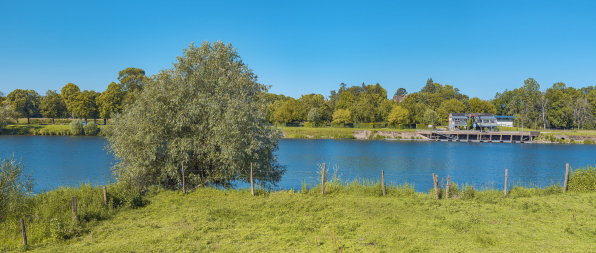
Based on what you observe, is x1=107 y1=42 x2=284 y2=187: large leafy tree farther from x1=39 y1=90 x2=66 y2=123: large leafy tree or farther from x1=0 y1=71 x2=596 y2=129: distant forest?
x1=39 y1=90 x2=66 y2=123: large leafy tree

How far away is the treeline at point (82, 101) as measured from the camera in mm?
75125

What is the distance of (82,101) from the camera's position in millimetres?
78625

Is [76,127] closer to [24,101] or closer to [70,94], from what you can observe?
[70,94]

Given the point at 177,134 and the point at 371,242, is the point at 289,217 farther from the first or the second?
the point at 177,134

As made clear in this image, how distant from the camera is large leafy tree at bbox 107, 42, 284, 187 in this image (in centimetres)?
1731

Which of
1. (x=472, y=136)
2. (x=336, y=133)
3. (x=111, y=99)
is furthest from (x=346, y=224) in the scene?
(x=472, y=136)

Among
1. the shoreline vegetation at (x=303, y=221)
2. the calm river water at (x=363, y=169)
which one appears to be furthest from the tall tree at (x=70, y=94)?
the shoreline vegetation at (x=303, y=221)

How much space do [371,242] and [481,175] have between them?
93.7ft

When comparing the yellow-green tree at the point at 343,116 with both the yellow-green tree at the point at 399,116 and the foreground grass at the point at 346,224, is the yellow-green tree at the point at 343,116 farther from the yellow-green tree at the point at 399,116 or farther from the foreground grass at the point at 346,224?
the foreground grass at the point at 346,224

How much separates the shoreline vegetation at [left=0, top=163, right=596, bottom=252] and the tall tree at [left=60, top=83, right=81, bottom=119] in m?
82.4

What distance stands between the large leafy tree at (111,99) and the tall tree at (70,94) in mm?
9373

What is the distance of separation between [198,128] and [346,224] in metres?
10.4

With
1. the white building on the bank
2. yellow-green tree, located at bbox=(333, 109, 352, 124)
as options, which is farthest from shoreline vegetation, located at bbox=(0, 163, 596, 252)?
the white building on the bank

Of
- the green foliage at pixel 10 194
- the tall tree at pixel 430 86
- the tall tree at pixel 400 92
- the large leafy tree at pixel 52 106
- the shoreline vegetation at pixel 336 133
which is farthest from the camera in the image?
the tall tree at pixel 400 92
